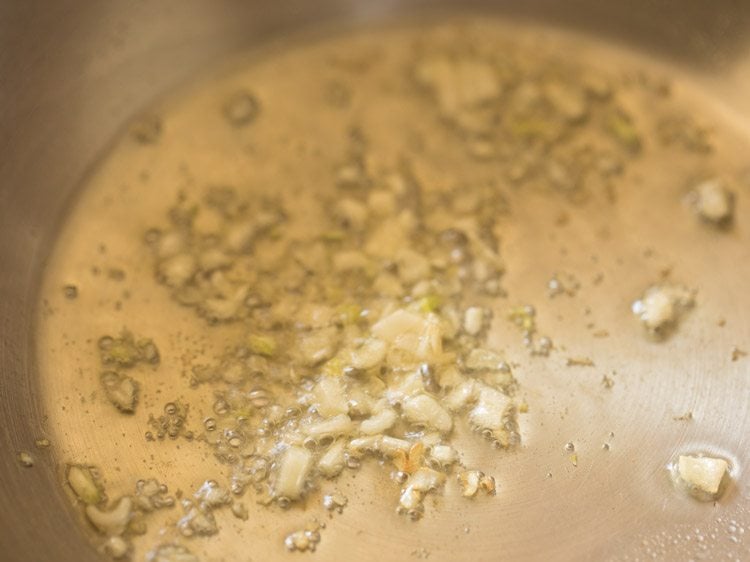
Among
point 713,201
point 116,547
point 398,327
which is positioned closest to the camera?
point 116,547

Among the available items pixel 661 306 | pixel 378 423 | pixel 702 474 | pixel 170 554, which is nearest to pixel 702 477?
pixel 702 474

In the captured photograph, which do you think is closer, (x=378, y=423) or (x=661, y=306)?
(x=378, y=423)

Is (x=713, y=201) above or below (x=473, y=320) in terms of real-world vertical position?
above

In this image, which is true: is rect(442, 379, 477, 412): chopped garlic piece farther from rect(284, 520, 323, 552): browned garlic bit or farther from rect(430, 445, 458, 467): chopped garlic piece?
rect(284, 520, 323, 552): browned garlic bit

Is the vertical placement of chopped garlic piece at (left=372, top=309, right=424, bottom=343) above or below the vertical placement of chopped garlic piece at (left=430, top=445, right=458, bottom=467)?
above

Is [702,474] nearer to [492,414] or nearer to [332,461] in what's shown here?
[492,414]

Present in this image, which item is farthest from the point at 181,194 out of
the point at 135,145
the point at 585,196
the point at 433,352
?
the point at 585,196

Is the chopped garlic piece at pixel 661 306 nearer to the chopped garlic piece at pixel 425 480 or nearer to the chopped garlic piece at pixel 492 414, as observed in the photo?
the chopped garlic piece at pixel 492 414

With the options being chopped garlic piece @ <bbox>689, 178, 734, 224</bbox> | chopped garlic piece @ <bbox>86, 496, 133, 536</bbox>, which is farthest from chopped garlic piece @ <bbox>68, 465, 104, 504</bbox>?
chopped garlic piece @ <bbox>689, 178, 734, 224</bbox>
